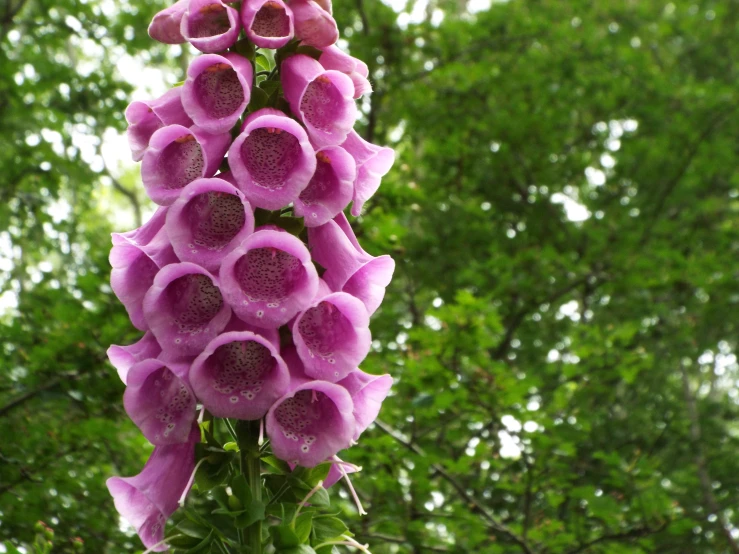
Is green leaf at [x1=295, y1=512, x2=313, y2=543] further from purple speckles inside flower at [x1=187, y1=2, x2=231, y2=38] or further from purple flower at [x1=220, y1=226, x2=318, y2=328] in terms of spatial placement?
purple speckles inside flower at [x1=187, y1=2, x2=231, y2=38]

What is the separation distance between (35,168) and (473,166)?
4296mm

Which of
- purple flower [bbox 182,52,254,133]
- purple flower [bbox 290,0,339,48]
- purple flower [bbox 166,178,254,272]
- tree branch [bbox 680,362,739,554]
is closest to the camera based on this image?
purple flower [bbox 166,178,254,272]

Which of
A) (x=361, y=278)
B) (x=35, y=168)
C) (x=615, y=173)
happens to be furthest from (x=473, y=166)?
(x=361, y=278)

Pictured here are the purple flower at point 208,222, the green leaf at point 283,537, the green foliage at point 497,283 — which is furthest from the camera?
the green foliage at point 497,283

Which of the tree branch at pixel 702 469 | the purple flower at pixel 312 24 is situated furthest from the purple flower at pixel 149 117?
the tree branch at pixel 702 469

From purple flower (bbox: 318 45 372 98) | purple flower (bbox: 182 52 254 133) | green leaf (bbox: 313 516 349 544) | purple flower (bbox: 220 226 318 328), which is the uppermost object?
purple flower (bbox: 318 45 372 98)

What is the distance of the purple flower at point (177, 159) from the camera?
169cm

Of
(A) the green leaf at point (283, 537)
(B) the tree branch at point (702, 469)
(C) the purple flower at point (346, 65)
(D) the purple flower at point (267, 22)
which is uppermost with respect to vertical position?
(B) the tree branch at point (702, 469)

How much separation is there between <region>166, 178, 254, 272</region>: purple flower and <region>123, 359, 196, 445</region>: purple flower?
0.75ft

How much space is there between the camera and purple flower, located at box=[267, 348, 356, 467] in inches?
60.6

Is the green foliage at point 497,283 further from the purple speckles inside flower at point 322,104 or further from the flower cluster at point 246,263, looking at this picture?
the purple speckles inside flower at point 322,104

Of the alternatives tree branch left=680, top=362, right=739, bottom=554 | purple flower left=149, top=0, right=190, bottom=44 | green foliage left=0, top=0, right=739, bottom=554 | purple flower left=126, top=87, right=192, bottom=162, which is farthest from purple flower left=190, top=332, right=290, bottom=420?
tree branch left=680, top=362, right=739, bottom=554

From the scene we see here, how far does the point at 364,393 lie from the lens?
1.74 m

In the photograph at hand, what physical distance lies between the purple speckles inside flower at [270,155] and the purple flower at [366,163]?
232 millimetres
